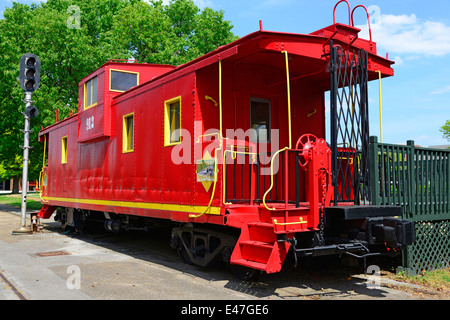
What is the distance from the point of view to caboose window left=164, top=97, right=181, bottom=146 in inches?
276

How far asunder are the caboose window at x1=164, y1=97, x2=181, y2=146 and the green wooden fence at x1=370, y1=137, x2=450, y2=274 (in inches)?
126

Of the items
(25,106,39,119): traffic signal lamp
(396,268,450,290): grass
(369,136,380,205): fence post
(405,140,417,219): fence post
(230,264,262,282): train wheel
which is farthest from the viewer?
(25,106,39,119): traffic signal lamp

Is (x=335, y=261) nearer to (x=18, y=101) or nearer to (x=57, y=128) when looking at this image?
(x=57, y=128)

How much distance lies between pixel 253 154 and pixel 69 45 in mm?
15848

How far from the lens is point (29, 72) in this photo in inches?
464

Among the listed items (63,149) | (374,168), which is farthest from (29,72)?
(374,168)

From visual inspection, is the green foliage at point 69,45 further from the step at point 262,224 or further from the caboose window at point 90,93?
the step at point 262,224

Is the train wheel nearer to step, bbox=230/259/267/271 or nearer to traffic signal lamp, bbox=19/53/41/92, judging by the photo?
step, bbox=230/259/267/271

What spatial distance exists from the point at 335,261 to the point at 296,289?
2.03 metres

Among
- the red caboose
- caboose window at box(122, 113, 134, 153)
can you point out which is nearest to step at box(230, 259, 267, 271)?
the red caboose

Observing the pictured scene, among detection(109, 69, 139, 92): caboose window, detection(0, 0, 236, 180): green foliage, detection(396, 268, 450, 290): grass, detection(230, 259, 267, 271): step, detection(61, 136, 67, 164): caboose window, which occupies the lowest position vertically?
detection(396, 268, 450, 290): grass

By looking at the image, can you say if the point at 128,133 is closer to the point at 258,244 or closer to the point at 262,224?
the point at 262,224

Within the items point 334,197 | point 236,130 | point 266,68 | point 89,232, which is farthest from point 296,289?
point 89,232

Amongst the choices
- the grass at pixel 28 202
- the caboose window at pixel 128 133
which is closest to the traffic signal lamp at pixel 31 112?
the caboose window at pixel 128 133
